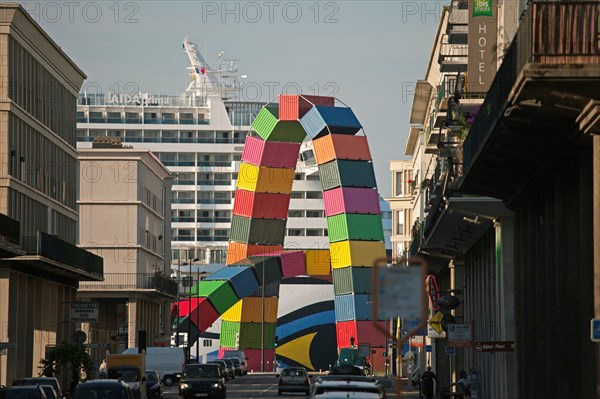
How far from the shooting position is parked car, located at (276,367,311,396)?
68.2 meters

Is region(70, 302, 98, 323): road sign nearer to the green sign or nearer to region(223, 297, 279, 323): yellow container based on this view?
the green sign

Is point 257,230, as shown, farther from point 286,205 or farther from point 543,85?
point 543,85

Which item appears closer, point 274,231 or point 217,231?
point 274,231

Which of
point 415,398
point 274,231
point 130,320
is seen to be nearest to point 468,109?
point 415,398

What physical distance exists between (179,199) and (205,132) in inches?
337

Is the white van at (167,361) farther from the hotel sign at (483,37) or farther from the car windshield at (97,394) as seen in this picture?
the car windshield at (97,394)

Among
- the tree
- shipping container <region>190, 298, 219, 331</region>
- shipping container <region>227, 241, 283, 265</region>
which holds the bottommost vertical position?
the tree

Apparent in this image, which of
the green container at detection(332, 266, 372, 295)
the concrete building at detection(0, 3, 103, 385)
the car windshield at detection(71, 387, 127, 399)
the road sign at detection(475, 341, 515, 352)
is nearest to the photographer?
the car windshield at detection(71, 387, 127, 399)

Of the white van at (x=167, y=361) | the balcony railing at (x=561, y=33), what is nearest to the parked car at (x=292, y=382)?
the white van at (x=167, y=361)

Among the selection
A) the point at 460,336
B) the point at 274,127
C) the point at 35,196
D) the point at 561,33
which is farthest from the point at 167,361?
the point at 561,33

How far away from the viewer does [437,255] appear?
210ft

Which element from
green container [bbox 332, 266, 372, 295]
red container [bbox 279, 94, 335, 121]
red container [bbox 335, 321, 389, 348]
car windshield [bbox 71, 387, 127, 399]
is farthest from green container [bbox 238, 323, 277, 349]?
car windshield [bbox 71, 387, 127, 399]

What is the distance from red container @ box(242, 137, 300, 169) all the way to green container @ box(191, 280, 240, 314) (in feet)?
28.7

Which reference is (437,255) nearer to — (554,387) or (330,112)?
(554,387)
